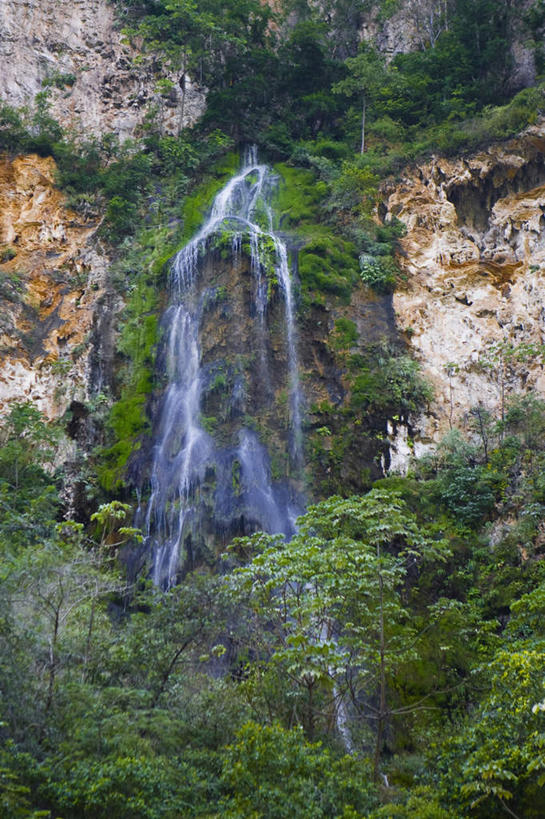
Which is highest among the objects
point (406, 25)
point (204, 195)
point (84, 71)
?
point (406, 25)

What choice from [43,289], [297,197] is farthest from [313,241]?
[43,289]

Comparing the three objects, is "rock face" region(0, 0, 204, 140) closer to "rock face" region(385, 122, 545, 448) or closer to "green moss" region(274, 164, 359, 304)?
"green moss" region(274, 164, 359, 304)

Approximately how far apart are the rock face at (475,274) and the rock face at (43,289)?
1015 centimetres

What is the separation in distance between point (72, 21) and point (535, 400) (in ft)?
88.7

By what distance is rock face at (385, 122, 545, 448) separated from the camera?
1736cm

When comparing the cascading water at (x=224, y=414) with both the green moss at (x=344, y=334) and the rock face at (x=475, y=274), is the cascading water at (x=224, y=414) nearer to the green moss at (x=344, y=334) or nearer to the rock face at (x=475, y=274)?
the green moss at (x=344, y=334)

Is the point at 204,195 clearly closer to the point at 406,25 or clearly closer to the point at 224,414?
the point at 224,414

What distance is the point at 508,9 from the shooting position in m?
25.1

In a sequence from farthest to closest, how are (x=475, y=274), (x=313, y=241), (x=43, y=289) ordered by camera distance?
1. (x=43, y=289)
2. (x=313, y=241)
3. (x=475, y=274)

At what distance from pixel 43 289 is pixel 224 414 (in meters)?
8.59

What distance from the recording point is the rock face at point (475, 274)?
57.0 ft

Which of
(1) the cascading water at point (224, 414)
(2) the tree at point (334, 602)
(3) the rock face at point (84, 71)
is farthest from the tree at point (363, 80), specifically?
(2) the tree at point (334, 602)

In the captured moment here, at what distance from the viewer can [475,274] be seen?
19281mm

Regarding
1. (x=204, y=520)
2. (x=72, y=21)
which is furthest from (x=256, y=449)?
(x=72, y=21)
